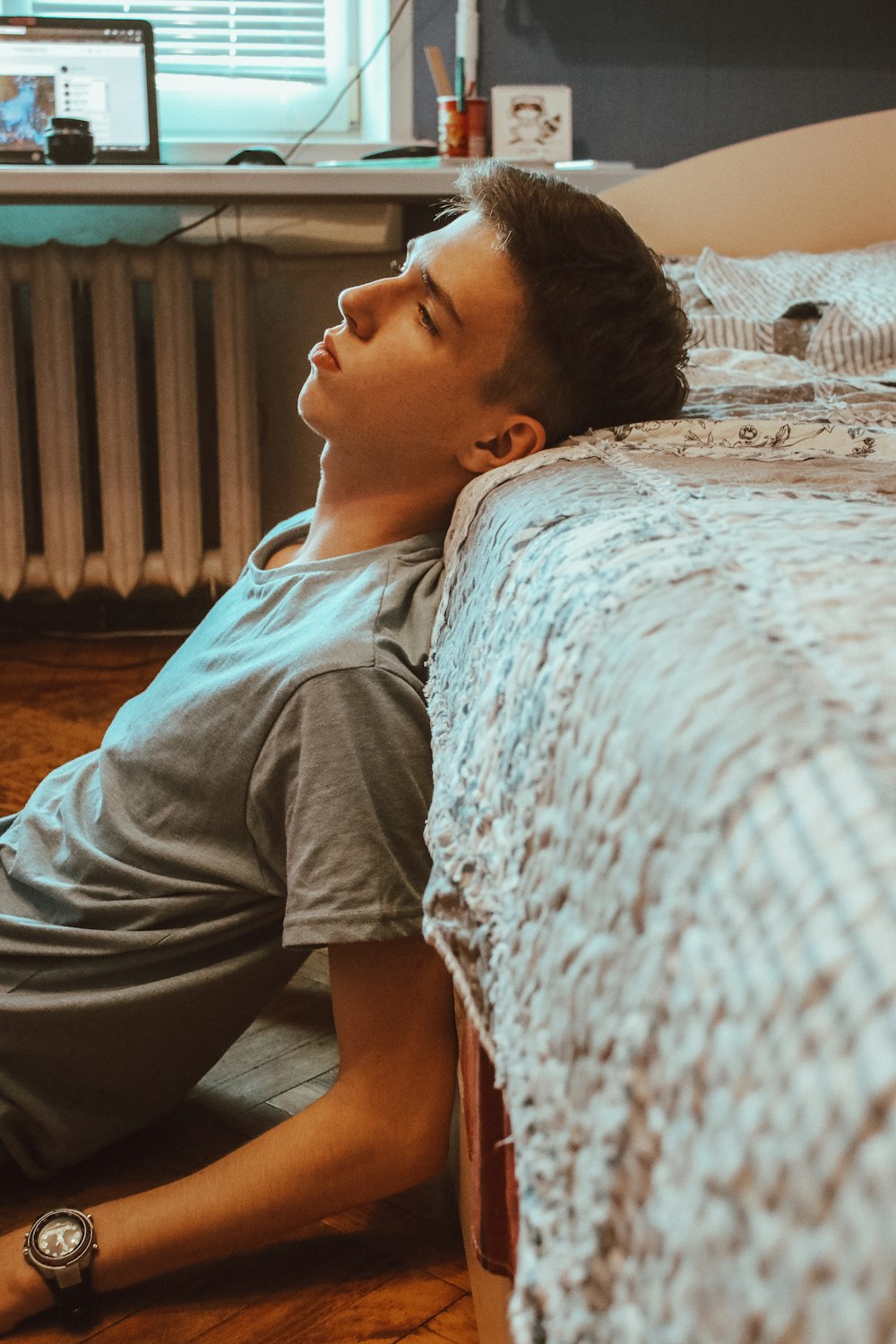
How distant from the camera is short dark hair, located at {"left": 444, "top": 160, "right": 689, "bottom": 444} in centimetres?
86

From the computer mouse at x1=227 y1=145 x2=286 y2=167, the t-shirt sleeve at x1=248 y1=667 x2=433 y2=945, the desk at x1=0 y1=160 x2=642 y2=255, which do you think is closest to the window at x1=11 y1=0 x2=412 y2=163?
the desk at x1=0 y1=160 x2=642 y2=255

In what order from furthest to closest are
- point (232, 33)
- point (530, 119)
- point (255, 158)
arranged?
point (232, 33)
point (530, 119)
point (255, 158)

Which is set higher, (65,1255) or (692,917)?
(692,917)

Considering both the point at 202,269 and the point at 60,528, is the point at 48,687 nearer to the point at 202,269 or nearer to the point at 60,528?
the point at 60,528

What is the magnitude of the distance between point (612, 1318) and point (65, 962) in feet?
2.23

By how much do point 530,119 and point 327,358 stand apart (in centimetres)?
153

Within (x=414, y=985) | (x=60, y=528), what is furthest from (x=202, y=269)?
(x=414, y=985)

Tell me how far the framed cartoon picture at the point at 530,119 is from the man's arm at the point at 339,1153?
1.81m

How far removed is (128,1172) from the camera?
93 cm

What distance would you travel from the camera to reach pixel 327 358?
2.87 feet

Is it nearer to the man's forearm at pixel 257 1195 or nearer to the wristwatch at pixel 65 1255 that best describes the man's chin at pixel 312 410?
the man's forearm at pixel 257 1195

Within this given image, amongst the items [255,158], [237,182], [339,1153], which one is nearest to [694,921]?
[339,1153]

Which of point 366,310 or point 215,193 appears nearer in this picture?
point 366,310

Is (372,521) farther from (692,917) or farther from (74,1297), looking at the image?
(692,917)
